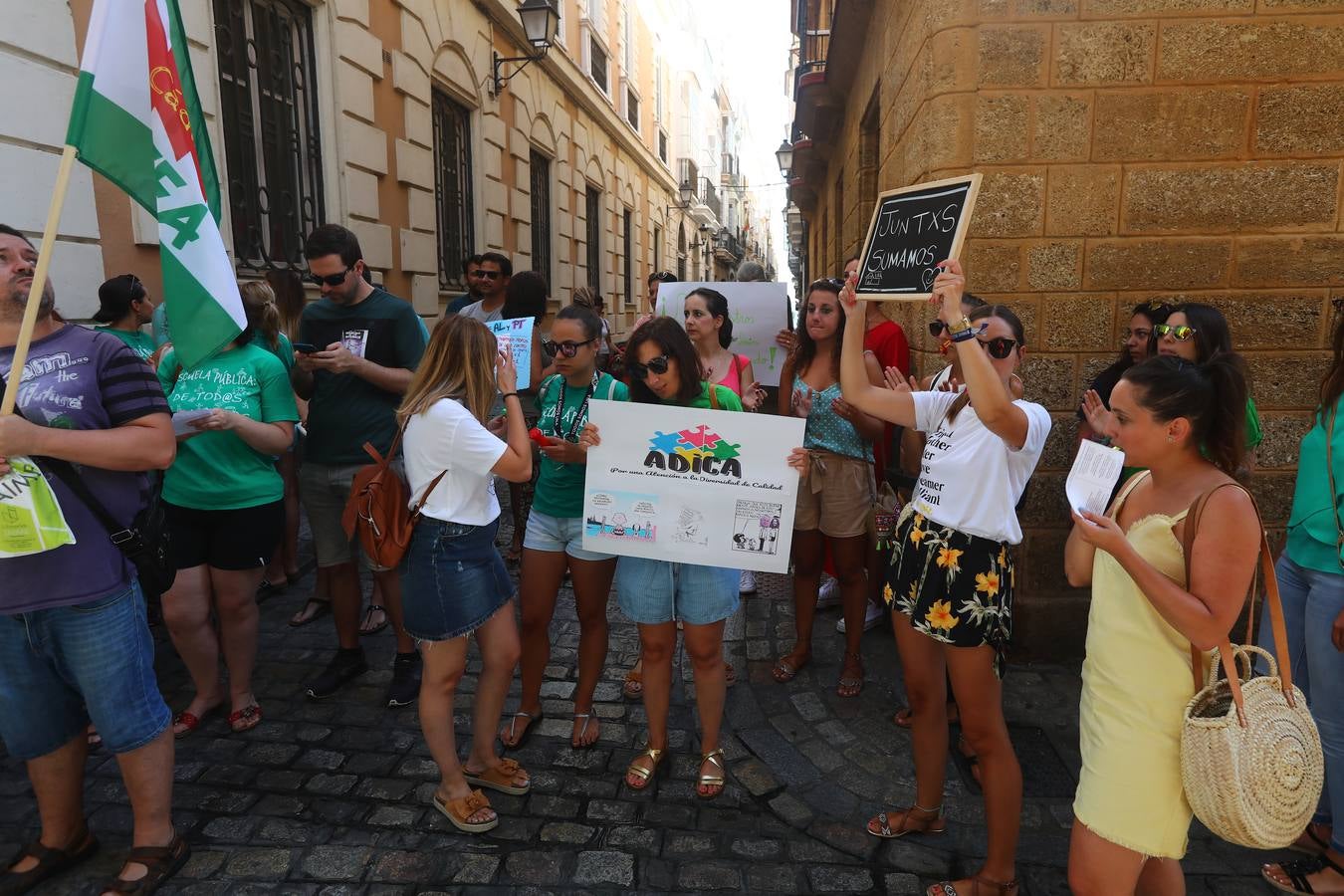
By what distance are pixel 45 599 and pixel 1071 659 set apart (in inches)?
177

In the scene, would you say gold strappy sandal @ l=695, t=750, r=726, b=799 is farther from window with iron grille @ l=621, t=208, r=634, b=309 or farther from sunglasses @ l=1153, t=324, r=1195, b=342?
window with iron grille @ l=621, t=208, r=634, b=309

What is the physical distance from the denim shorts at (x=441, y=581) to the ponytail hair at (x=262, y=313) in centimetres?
162

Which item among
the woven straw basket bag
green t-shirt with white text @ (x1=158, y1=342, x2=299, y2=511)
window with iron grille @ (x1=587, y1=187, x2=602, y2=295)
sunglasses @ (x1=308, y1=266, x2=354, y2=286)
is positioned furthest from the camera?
window with iron grille @ (x1=587, y1=187, x2=602, y2=295)

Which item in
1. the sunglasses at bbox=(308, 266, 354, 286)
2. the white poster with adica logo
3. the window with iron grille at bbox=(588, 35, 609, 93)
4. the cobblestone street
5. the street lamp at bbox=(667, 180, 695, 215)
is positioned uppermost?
the window with iron grille at bbox=(588, 35, 609, 93)

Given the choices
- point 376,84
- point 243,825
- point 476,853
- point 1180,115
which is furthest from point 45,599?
point 376,84

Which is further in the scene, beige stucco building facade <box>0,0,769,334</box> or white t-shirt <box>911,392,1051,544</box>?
beige stucco building facade <box>0,0,769,334</box>

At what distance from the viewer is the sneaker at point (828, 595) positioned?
16.7 ft

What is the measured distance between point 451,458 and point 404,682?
5.48 feet

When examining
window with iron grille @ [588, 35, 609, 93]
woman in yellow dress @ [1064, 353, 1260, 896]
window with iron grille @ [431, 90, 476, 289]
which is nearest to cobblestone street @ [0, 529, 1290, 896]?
A: woman in yellow dress @ [1064, 353, 1260, 896]

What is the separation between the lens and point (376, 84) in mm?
8398

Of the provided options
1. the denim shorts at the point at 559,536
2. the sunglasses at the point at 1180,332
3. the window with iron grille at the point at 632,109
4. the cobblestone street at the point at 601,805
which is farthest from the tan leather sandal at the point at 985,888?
the window with iron grille at the point at 632,109

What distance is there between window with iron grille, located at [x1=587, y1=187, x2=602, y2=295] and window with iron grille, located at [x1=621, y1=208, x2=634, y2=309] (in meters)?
2.23

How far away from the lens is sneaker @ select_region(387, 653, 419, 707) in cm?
384

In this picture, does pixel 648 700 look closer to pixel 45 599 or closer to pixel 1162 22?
pixel 45 599
